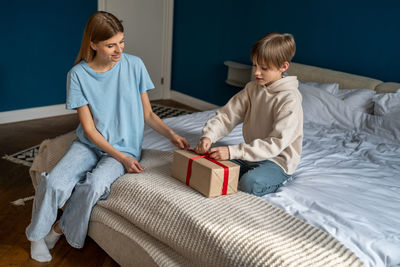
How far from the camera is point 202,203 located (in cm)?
135

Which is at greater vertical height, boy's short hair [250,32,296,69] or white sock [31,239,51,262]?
boy's short hair [250,32,296,69]

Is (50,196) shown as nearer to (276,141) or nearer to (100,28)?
(100,28)

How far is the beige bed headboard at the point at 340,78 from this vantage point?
8.46 ft

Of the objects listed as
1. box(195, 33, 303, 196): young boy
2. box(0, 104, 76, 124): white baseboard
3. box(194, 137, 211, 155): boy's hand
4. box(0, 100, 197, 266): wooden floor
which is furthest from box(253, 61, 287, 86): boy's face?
box(0, 104, 76, 124): white baseboard

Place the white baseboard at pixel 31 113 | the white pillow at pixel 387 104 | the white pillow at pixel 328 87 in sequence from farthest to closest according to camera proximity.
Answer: the white baseboard at pixel 31 113 < the white pillow at pixel 328 87 < the white pillow at pixel 387 104

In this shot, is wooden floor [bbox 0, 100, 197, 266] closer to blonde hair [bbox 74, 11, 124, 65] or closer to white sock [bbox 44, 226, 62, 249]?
white sock [bbox 44, 226, 62, 249]

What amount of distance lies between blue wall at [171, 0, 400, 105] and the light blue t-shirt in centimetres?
194

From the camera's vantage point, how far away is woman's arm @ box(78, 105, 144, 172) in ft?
5.27

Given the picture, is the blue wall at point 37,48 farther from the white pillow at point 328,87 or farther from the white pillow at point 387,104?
the white pillow at point 387,104

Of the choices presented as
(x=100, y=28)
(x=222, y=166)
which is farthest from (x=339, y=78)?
(x=100, y=28)

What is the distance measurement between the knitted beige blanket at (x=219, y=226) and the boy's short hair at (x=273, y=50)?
22.3 inches

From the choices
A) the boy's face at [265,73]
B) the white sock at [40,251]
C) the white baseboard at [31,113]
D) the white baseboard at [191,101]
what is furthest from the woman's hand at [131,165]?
the white baseboard at [191,101]

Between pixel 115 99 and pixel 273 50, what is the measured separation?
739 mm

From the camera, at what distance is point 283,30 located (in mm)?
3439
